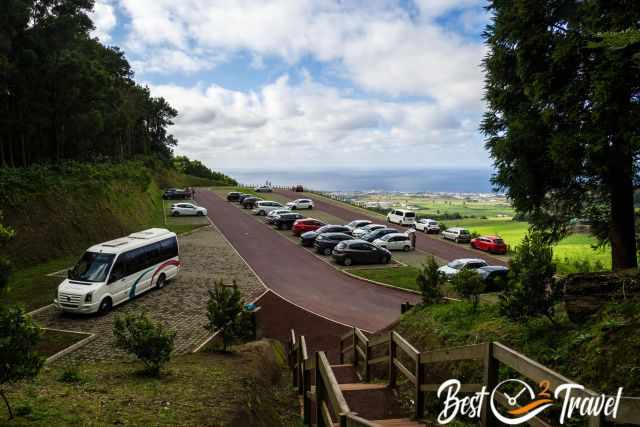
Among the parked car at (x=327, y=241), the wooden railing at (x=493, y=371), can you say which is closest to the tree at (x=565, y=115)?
the wooden railing at (x=493, y=371)

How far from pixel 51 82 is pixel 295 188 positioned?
183 feet

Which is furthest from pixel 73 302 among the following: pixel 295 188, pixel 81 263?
pixel 295 188

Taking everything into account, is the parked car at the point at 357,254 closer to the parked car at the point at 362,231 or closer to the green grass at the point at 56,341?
the parked car at the point at 362,231

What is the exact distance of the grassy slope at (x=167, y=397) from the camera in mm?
6875

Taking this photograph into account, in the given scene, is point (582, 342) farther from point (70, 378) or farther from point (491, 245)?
point (491, 245)

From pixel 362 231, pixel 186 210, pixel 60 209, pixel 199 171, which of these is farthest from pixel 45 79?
pixel 199 171

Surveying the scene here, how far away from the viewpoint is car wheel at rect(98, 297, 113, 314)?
57.1ft

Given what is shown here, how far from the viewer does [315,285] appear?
24.0 metres

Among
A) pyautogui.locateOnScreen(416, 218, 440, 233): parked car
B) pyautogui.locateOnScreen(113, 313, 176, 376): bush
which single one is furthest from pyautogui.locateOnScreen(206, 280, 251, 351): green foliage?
pyautogui.locateOnScreen(416, 218, 440, 233): parked car

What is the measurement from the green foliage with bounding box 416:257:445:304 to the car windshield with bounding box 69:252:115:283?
42.0 ft

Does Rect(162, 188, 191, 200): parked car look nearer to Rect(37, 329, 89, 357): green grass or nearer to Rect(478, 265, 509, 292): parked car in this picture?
Rect(37, 329, 89, 357): green grass

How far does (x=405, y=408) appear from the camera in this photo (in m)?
6.93

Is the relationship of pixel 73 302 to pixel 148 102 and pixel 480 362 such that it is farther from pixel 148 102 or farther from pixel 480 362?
pixel 148 102

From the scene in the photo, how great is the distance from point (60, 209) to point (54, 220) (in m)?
0.93
